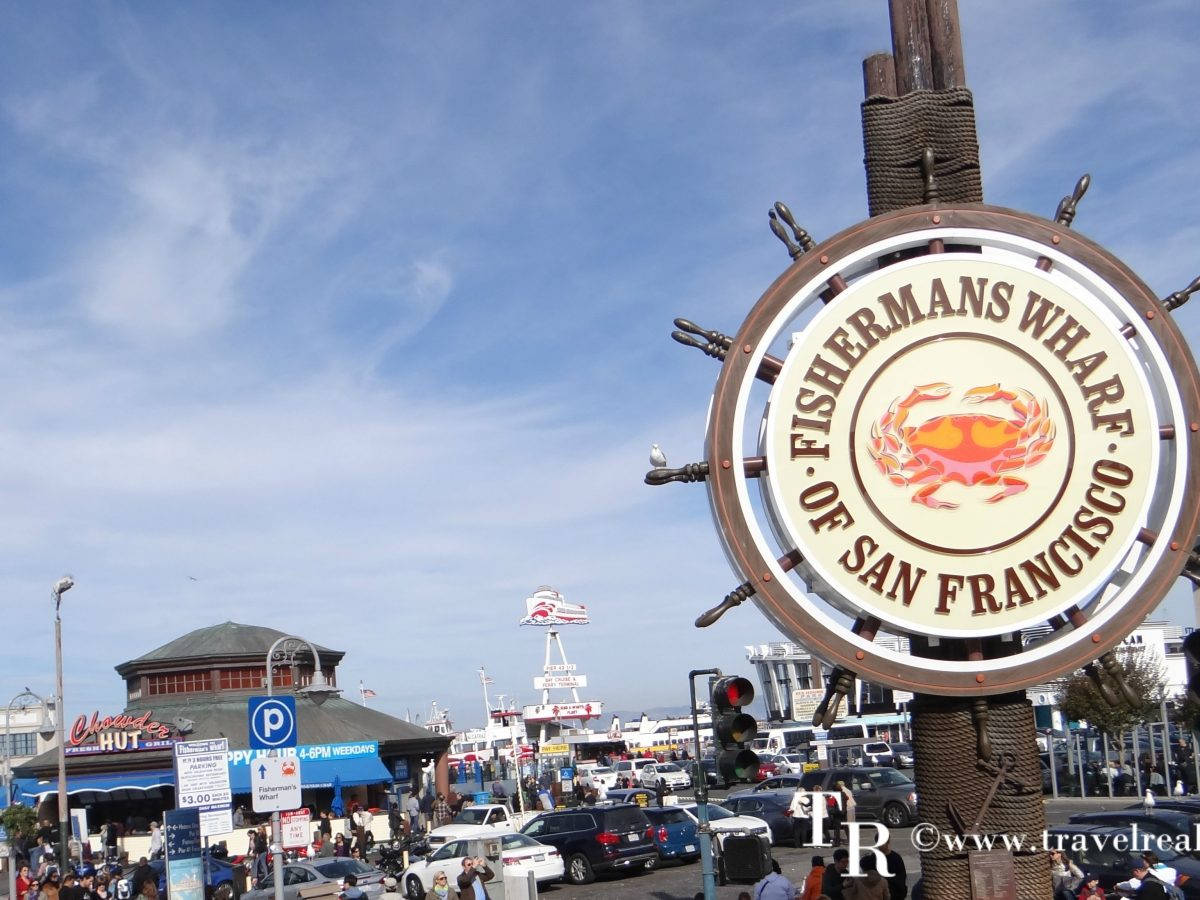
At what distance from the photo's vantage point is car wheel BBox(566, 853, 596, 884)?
27.2m

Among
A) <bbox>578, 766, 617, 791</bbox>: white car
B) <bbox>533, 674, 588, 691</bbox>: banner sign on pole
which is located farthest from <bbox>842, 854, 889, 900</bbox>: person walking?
<bbox>533, 674, 588, 691</bbox>: banner sign on pole

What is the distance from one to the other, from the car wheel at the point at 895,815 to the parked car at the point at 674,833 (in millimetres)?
4777

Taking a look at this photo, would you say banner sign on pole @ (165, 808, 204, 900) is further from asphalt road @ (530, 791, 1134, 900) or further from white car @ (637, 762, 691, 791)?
white car @ (637, 762, 691, 791)

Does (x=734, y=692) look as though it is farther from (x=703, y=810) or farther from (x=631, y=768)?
(x=631, y=768)

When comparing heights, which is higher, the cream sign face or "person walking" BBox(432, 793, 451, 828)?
the cream sign face

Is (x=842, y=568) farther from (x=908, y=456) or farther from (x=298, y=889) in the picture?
(x=298, y=889)

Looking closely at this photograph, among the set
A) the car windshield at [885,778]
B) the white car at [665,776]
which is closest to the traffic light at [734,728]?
the car windshield at [885,778]

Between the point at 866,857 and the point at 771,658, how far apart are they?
9853 cm

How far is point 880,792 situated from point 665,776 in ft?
76.5

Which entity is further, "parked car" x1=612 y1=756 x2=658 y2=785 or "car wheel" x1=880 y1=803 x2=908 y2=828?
"parked car" x1=612 y1=756 x2=658 y2=785

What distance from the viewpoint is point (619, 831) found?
27312 mm

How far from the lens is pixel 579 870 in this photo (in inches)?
1077

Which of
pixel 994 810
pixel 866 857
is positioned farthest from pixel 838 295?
pixel 866 857

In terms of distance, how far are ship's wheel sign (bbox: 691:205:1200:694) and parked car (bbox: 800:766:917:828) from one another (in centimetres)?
2486
